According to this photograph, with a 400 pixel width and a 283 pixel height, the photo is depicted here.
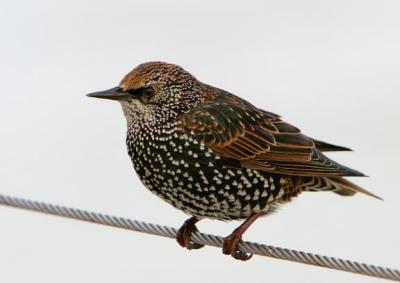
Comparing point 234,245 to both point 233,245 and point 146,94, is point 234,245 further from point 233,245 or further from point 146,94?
point 146,94

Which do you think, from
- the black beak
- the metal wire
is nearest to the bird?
the black beak

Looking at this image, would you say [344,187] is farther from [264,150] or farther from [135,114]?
[135,114]

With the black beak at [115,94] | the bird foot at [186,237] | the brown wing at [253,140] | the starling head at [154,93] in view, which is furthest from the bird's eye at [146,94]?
the bird foot at [186,237]

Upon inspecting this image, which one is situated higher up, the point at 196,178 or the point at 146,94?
the point at 146,94

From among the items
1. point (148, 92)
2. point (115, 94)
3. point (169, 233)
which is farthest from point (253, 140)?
point (169, 233)

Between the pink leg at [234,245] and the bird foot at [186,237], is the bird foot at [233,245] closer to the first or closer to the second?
the pink leg at [234,245]

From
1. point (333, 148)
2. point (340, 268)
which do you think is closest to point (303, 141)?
point (333, 148)
